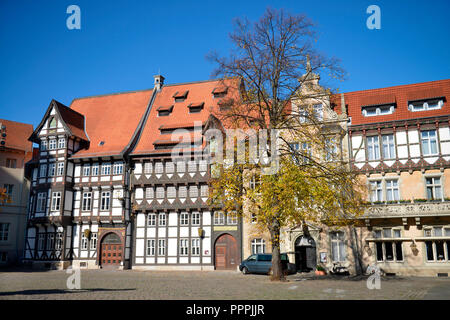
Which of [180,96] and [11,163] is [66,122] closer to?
[11,163]

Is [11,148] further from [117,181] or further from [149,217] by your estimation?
[149,217]

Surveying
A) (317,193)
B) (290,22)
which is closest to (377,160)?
(317,193)

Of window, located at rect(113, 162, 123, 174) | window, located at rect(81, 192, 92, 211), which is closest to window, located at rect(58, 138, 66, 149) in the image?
window, located at rect(81, 192, 92, 211)

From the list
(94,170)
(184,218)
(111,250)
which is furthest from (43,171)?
(184,218)

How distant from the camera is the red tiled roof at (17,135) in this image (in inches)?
1757

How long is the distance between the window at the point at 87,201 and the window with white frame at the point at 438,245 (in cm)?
2822

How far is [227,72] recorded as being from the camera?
2253 centimetres

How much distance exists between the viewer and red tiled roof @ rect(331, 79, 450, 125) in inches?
1187

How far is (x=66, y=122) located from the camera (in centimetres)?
3928

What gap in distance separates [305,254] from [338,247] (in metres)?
2.76

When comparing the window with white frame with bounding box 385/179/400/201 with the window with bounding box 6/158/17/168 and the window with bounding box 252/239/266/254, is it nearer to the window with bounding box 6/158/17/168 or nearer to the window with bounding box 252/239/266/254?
the window with bounding box 252/239/266/254

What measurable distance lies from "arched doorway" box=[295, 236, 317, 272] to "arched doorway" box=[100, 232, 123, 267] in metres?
15.7

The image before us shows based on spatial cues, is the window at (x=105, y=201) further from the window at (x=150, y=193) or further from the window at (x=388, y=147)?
the window at (x=388, y=147)

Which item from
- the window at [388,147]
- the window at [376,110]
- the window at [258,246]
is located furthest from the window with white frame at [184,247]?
the window at [376,110]
